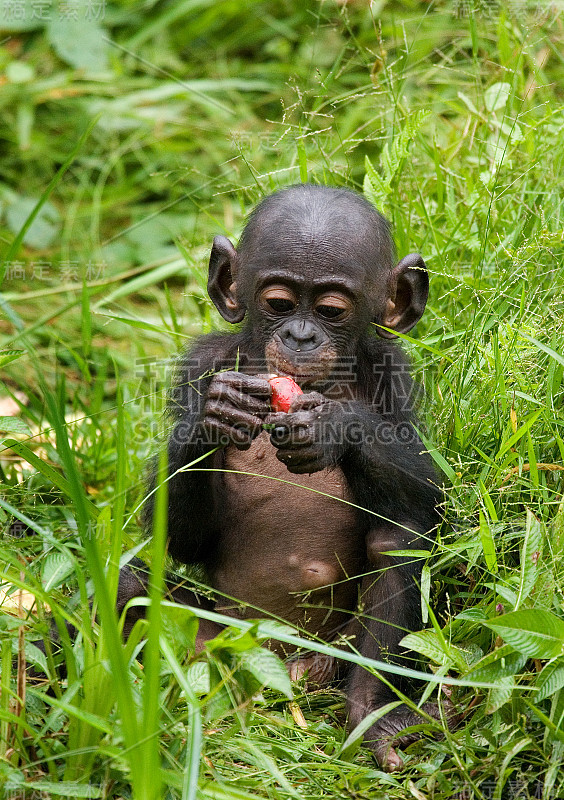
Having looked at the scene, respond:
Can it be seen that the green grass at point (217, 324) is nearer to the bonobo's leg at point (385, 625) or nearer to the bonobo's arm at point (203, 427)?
the bonobo's leg at point (385, 625)

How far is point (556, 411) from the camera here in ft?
12.7

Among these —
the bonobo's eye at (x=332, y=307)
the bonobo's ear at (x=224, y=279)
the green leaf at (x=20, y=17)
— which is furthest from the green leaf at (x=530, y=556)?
the green leaf at (x=20, y=17)

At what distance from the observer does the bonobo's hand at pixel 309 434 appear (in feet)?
11.8

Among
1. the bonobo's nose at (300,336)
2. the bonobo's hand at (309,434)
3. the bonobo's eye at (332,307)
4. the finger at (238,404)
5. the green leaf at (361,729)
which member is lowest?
the green leaf at (361,729)

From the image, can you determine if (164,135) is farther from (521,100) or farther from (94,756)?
(94,756)

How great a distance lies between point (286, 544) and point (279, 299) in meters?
0.96

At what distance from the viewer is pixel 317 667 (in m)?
3.97

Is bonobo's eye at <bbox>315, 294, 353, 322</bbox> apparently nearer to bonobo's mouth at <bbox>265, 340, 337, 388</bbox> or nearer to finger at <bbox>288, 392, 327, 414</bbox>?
bonobo's mouth at <bbox>265, 340, 337, 388</bbox>

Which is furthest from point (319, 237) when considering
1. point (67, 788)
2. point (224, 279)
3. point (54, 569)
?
point (67, 788)

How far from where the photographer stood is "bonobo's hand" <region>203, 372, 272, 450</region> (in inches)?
142

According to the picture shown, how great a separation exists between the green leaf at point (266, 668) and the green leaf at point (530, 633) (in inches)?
24.4

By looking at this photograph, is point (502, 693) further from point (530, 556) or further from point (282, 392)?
point (282, 392)

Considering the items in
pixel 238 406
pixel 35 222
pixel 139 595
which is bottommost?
pixel 139 595

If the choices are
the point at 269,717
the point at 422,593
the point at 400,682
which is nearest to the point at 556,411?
the point at 422,593
